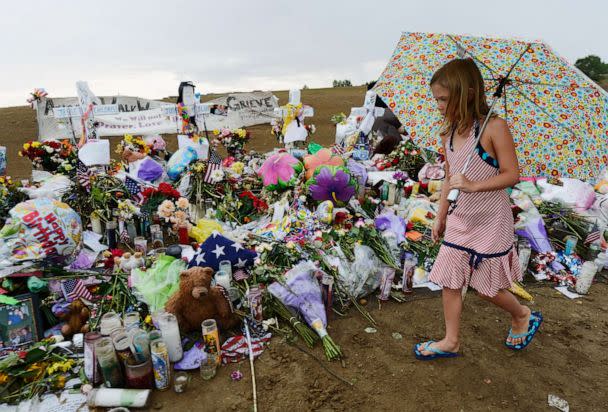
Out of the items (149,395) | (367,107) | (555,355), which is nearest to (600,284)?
(555,355)

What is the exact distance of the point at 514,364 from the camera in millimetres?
2799

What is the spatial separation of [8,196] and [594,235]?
6.71 metres

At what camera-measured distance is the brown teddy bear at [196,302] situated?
2.91m

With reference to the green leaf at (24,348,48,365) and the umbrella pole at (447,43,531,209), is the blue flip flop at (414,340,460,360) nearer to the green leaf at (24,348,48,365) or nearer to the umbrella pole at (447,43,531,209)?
the umbrella pole at (447,43,531,209)

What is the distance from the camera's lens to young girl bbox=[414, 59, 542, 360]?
2.07 metres

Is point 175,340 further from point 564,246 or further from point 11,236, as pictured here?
point 564,246

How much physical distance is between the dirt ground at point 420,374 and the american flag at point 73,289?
4.19 ft

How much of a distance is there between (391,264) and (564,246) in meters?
2.29

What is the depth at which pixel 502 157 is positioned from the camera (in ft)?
6.78

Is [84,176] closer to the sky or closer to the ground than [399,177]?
closer to the sky

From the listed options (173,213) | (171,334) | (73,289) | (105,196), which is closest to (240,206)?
(173,213)

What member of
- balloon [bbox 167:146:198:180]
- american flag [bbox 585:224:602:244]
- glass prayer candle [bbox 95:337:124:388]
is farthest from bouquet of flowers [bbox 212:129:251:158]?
american flag [bbox 585:224:602:244]

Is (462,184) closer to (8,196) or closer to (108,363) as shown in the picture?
(108,363)

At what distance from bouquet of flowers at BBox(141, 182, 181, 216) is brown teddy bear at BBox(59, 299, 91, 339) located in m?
1.43
